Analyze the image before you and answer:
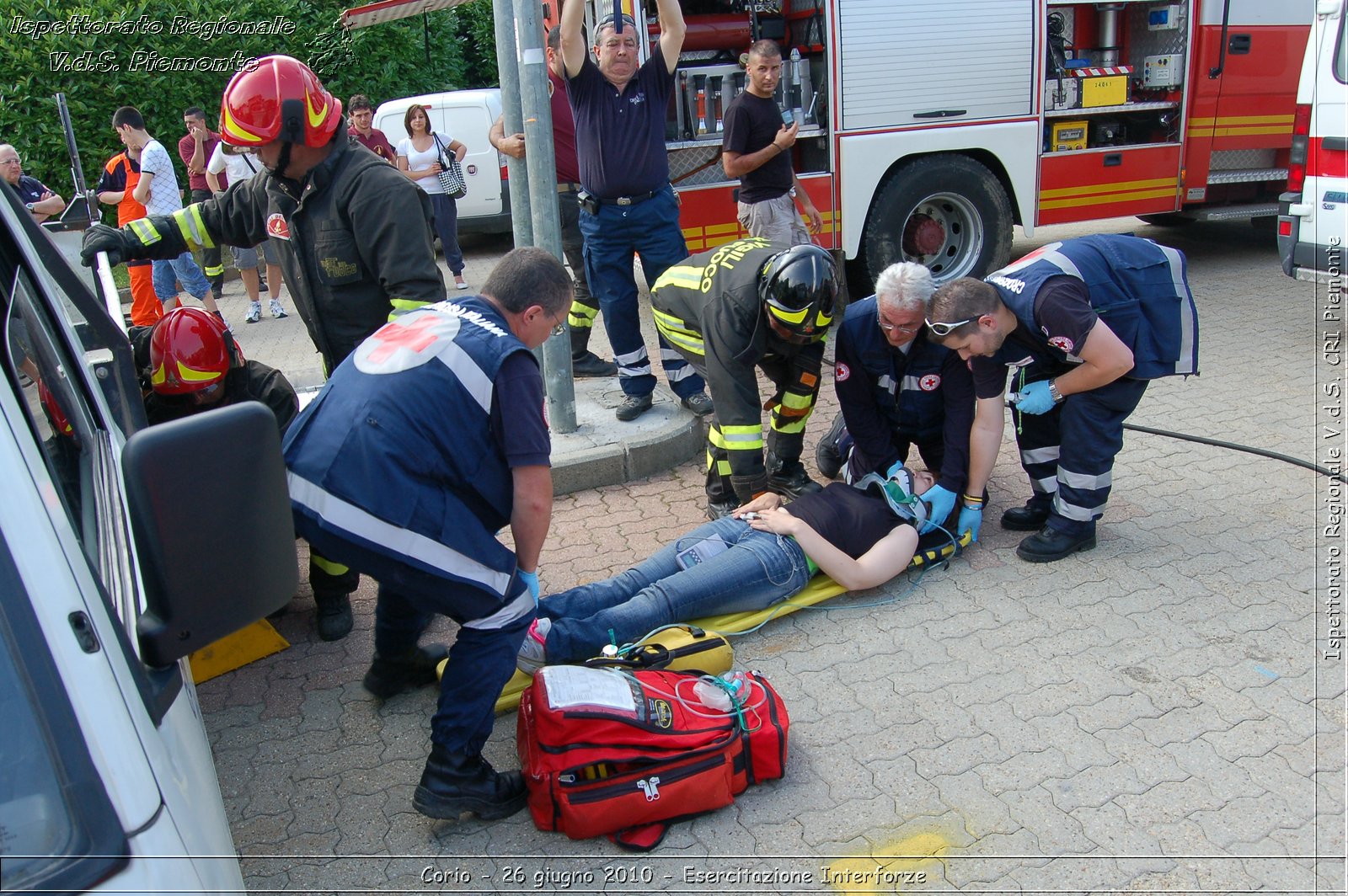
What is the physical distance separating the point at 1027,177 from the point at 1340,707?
557 cm

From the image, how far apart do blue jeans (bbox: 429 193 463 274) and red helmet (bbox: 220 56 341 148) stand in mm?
5890

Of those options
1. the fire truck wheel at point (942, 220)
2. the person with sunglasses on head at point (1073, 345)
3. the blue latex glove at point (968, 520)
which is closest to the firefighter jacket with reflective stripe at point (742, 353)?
the person with sunglasses on head at point (1073, 345)

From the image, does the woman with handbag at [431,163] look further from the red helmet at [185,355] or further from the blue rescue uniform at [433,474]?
the blue rescue uniform at [433,474]

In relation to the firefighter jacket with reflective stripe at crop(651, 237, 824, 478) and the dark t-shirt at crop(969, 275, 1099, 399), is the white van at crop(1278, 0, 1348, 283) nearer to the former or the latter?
the dark t-shirt at crop(969, 275, 1099, 399)

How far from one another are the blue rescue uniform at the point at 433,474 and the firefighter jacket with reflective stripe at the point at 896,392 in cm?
187

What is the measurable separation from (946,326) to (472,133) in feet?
28.0

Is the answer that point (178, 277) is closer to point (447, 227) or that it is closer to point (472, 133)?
point (447, 227)

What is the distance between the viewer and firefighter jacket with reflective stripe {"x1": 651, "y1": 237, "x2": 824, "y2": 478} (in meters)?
3.94

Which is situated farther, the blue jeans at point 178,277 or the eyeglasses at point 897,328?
the blue jeans at point 178,277

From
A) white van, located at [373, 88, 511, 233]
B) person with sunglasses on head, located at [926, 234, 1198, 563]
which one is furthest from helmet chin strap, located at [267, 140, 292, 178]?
white van, located at [373, 88, 511, 233]

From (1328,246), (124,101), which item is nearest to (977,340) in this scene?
(1328,246)

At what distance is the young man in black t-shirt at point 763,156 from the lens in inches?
249

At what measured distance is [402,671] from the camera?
3299 mm

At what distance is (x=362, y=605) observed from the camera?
4027mm
